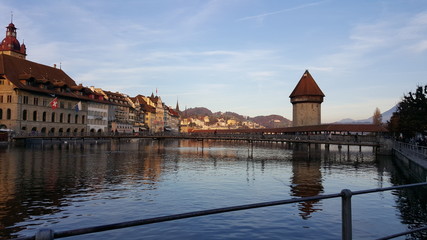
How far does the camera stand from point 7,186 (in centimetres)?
2442

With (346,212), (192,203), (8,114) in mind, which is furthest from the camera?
(8,114)

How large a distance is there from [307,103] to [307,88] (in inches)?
178

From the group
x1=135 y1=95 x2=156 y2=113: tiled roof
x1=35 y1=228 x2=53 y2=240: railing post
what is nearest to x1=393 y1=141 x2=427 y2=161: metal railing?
x1=35 y1=228 x2=53 y2=240: railing post

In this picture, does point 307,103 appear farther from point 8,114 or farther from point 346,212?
point 346,212

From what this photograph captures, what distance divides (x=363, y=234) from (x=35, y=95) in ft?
256

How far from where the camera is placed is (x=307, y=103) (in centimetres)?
10700

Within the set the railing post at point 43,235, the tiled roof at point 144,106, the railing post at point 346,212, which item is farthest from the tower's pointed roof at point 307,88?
the railing post at point 43,235

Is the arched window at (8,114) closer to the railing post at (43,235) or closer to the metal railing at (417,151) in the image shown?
the metal railing at (417,151)

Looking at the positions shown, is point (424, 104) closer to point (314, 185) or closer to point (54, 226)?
point (314, 185)

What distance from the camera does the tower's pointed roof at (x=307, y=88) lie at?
10744 cm

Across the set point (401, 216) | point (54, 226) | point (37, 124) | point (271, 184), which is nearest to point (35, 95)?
point (37, 124)

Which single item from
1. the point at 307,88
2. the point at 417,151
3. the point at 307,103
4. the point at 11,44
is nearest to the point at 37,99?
the point at 11,44

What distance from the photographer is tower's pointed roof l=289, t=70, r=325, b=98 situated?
107438 mm

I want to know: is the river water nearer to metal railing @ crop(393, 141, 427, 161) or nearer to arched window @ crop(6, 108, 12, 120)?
metal railing @ crop(393, 141, 427, 161)
